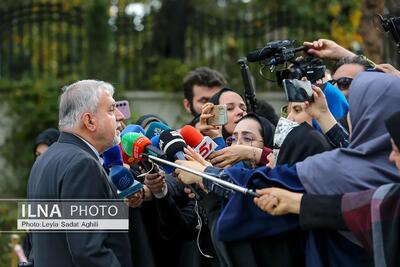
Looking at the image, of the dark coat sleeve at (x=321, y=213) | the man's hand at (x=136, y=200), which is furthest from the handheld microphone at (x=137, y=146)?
the dark coat sleeve at (x=321, y=213)

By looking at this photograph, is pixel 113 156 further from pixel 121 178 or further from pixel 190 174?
pixel 190 174

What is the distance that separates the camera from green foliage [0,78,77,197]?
13789mm

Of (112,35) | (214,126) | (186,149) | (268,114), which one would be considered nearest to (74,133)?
(186,149)

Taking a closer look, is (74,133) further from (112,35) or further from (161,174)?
(112,35)

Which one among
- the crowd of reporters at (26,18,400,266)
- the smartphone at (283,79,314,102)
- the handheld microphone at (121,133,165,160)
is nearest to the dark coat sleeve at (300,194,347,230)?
the crowd of reporters at (26,18,400,266)

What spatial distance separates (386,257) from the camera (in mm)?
4312

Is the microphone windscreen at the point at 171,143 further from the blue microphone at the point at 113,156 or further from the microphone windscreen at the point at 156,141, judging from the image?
the blue microphone at the point at 113,156

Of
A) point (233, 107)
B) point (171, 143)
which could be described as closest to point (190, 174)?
point (171, 143)

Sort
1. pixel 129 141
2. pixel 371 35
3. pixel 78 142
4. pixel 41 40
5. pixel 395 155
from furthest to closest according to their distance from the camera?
pixel 41 40 → pixel 371 35 → pixel 129 141 → pixel 78 142 → pixel 395 155

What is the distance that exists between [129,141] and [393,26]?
1.71m

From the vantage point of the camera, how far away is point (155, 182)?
239 inches

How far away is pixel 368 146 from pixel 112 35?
35.9ft

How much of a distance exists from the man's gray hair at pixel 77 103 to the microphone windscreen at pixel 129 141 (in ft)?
1.10

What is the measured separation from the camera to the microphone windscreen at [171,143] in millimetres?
5367
